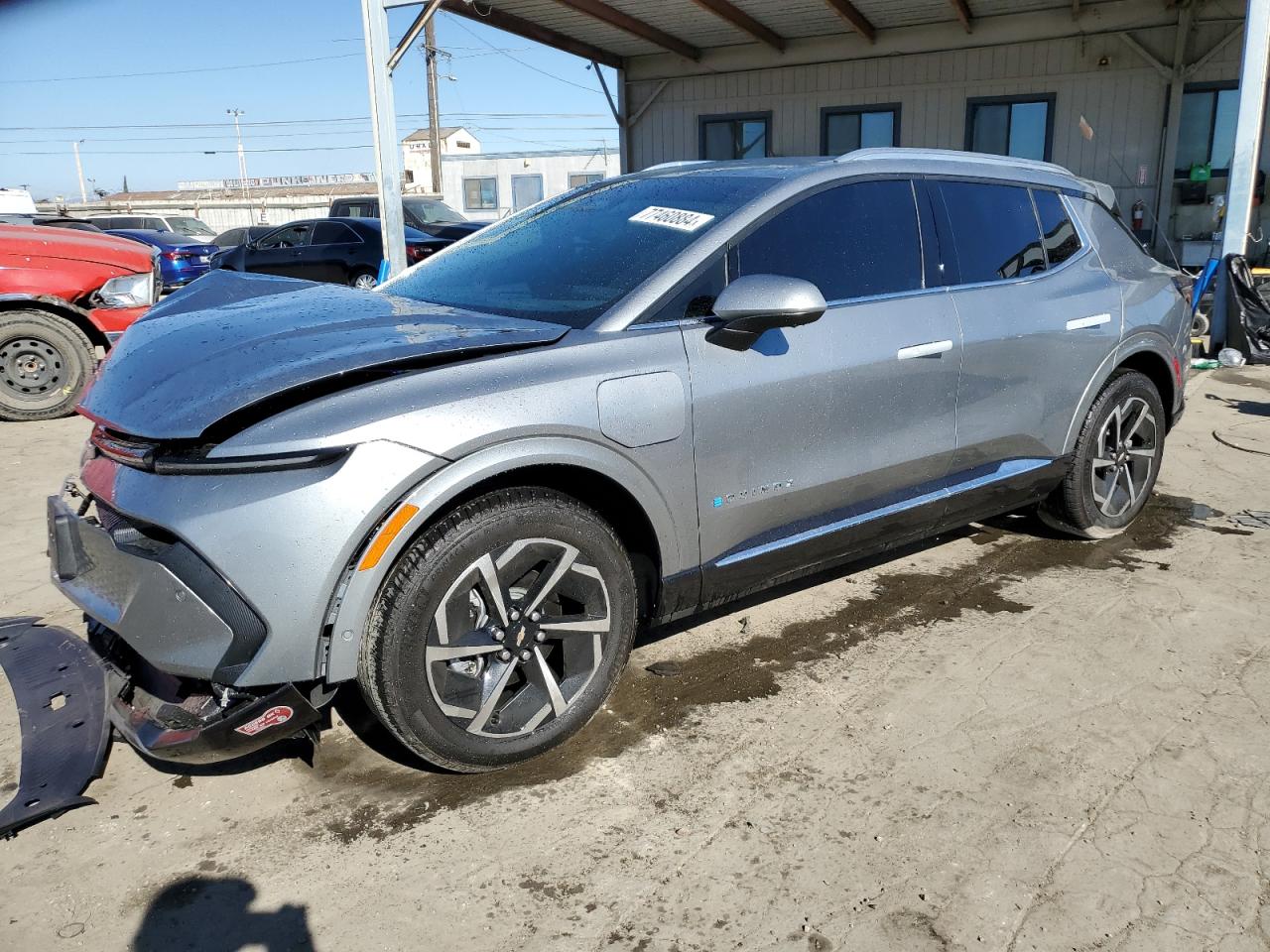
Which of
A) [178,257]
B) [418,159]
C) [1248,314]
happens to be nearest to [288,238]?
[178,257]

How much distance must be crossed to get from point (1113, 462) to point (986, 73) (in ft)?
39.6

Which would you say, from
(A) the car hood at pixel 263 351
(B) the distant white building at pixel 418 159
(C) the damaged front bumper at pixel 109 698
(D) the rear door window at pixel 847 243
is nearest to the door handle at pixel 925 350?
(D) the rear door window at pixel 847 243

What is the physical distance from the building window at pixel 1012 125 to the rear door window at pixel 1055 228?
11.3 meters

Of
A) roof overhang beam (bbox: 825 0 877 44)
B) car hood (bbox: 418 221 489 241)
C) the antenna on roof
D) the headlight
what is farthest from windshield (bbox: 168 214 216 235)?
the antenna on roof

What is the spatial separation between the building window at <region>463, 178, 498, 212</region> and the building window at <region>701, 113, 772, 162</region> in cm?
2069

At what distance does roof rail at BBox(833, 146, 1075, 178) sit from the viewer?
3.49 m

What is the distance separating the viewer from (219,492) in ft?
7.23

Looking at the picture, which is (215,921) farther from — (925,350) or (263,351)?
(925,350)

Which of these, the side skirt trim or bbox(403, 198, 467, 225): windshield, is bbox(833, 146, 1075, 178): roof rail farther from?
bbox(403, 198, 467, 225): windshield

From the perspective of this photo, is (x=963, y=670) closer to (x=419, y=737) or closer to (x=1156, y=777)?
(x=1156, y=777)

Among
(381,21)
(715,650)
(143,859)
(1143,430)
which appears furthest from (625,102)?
(143,859)

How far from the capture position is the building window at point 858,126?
604 inches

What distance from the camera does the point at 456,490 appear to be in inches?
93.7

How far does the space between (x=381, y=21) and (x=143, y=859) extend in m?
10.5
